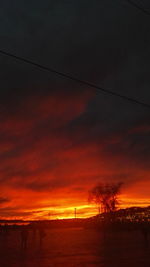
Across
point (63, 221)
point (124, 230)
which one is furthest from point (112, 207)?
point (63, 221)

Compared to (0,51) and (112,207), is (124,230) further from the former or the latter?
(0,51)

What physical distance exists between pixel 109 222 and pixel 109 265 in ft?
212

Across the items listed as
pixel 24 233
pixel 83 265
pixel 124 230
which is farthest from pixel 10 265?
pixel 124 230

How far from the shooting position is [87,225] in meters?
96.5

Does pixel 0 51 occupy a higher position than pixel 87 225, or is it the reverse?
pixel 0 51

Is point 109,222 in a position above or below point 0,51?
below

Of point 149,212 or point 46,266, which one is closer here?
point 46,266

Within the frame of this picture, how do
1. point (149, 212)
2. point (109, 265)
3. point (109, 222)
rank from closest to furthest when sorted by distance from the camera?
point (109, 265) → point (109, 222) → point (149, 212)

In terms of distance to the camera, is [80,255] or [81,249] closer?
[80,255]

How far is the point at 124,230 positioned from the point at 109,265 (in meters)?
73.7

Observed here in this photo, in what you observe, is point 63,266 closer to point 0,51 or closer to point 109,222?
point 0,51

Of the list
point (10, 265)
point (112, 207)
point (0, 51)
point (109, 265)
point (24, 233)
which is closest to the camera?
point (0, 51)

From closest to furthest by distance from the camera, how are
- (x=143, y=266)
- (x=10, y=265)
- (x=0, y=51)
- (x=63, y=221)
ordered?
(x=0, y=51) → (x=143, y=266) → (x=10, y=265) → (x=63, y=221)

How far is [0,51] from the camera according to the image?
11.3m
